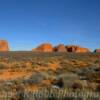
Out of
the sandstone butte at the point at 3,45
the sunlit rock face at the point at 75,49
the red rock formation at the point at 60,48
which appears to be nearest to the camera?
the sandstone butte at the point at 3,45

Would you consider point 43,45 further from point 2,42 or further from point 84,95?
point 84,95

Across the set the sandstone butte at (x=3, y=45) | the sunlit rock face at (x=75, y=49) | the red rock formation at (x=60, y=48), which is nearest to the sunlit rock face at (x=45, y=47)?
the red rock formation at (x=60, y=48)

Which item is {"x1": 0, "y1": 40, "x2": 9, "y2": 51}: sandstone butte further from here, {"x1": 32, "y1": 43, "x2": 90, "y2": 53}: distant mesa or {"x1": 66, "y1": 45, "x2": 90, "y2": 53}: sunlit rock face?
{"x1": 66, "y1": 45, "x2": 90, "y2": 53}: sunlit rock face

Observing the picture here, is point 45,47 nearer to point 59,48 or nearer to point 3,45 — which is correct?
point 59,48

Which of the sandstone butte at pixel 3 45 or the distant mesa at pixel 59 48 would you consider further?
the distant mesa at pixel 59 48

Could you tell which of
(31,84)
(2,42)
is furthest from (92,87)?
(2,42)

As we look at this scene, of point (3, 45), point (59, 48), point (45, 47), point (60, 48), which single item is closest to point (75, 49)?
point (60, 48)

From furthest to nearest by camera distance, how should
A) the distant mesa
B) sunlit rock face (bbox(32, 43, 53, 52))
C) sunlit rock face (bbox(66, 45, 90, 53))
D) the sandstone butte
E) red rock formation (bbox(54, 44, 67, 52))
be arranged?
1. sunlit rock face (bbox(32, 43, 53, 52))
2. sunlit rock face (bbox(66, 45, 90, 53))
3. the distant mesa
4. red rock formation (bbox(54, 44, 67, 52))
5. the sandstone butte

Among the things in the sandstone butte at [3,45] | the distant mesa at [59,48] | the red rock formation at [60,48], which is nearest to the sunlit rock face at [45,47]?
the distant mesa at [59,48]

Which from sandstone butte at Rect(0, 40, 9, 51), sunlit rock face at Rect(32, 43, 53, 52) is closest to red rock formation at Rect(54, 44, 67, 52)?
sunlit rock face at Rect(32, 43, 53, 52)

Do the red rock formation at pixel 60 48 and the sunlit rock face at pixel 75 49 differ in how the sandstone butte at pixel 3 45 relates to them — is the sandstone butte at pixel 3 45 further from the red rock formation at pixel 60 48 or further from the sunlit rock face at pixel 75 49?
the sunlit rock face at pixel 75 49

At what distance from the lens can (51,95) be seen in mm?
7445

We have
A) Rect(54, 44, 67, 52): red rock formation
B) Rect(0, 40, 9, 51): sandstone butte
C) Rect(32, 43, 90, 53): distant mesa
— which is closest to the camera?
Rect(0, 40, 9, 51): sandstone butte

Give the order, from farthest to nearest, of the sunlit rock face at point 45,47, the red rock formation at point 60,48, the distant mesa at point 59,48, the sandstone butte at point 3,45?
the sunlit rock face at point 45,47 → the distant mesa at point 59,48 → the red rock formation at point 60,48 → the sandstone butte at point 3,45
